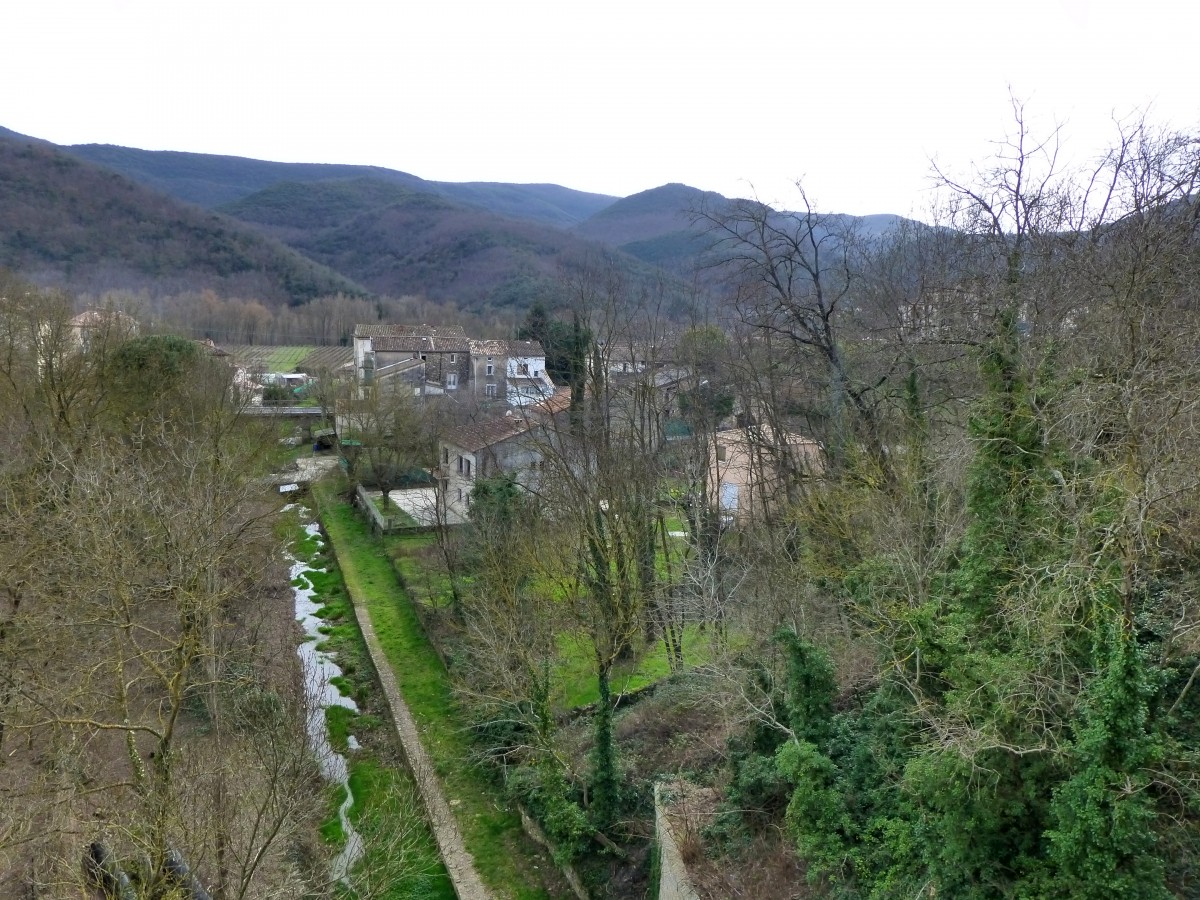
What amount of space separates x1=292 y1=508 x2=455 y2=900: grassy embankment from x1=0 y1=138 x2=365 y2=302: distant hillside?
69175 millimetres

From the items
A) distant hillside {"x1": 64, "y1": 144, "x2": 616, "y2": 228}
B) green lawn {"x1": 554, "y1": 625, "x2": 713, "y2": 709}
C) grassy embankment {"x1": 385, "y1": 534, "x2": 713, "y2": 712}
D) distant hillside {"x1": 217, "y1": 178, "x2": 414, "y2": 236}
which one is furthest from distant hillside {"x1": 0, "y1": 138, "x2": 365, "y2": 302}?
green lawn {"x1": 554, "y1": 625, "x2": 713, "y2": 709}

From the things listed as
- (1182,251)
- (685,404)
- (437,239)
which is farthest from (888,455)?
(437,239)

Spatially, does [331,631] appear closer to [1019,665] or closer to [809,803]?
[809,803]

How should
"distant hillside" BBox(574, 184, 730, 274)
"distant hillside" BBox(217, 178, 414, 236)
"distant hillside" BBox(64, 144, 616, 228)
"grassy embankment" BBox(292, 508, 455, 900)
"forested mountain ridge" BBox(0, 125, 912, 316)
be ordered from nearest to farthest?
"grassy embankment" BBox(292, 508, 455, 900) < "forested mountain ridge" BBox(0, 125, 912, 316) < "distant hillside" BBox(574, 184, 730, 274) < "distant hillside" BBox(217, 178, 414, 236) < "distant hillside" BBox(64, 144, 616, 228)

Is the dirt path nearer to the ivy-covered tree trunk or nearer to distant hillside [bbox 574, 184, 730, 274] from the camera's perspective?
the ivy-covered tree trunk

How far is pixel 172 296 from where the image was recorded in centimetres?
7756

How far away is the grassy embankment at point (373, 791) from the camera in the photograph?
28.7ft

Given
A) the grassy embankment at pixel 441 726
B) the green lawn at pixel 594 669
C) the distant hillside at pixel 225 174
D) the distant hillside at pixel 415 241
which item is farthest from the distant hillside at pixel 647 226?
the green lawn at pixel 594 669

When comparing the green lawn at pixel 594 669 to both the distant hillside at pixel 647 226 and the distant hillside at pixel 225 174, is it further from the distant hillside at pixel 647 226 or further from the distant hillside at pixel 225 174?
the distant hillside at pixel 225 174

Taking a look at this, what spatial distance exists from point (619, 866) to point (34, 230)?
93.3 metres

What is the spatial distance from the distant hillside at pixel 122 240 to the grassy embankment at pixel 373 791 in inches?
2723

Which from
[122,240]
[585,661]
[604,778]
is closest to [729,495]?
[585,661]

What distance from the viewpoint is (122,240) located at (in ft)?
275

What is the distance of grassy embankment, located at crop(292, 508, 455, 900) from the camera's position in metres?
8.73
